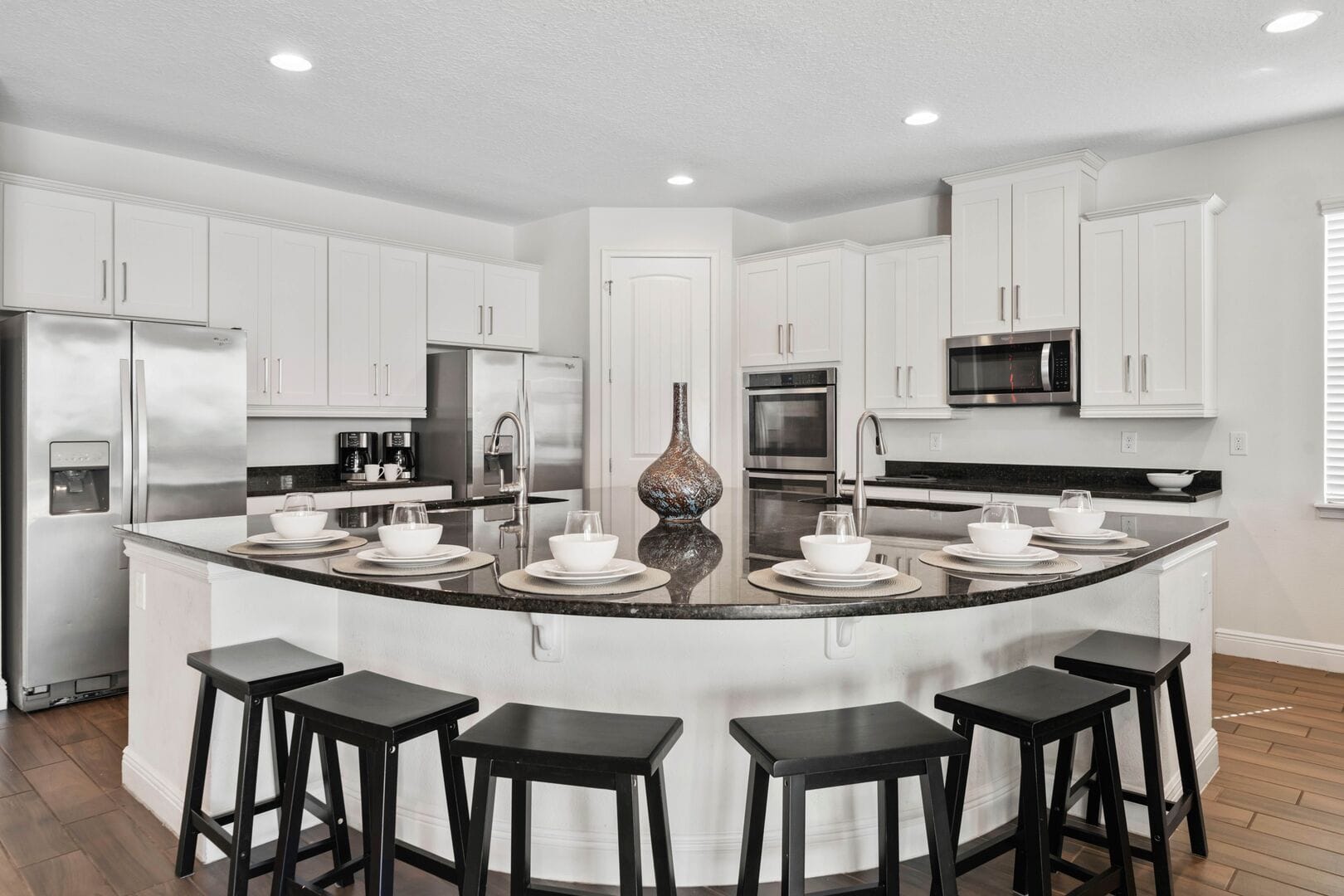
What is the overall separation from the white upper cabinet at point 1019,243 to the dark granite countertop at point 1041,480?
0.81 m

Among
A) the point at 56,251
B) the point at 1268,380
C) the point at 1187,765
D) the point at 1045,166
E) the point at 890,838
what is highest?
the point at 1045,166

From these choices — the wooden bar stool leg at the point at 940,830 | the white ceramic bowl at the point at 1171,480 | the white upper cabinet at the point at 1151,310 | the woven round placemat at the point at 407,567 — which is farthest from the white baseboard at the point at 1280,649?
the woven round placemat at the point at 407,567

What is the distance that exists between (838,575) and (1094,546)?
0.81 m

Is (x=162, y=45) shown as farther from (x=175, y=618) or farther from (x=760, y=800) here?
(x=760, y=800)

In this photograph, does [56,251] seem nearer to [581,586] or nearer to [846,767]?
[581,586]

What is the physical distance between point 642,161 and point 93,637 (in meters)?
3.32

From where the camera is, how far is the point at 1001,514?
184 cm

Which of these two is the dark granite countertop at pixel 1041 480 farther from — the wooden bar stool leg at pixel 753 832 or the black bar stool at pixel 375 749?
the black bar stool at pixel 375 749

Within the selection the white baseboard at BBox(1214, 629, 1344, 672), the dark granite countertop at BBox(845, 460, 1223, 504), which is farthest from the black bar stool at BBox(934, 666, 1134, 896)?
the white baseboard at BBox(1214, 629, 1344, 672)

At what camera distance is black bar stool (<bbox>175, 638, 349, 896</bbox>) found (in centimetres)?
185

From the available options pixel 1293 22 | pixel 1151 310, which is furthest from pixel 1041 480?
pixel 1293 22

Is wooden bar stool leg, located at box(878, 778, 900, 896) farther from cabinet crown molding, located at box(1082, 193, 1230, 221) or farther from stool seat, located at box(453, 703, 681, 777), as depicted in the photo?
cabinet crown molding, located at box(1082, 193, 1230, 221)

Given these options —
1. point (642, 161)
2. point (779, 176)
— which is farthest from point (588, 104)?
point (779, 176)

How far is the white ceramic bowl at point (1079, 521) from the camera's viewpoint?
2.04 metres
